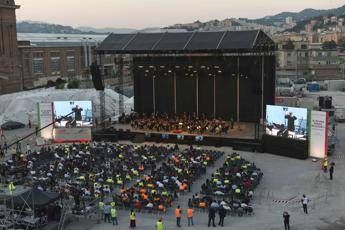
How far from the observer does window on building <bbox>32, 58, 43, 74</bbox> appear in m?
68.6

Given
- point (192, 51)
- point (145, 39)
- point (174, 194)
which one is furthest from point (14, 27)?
point (174, 194)

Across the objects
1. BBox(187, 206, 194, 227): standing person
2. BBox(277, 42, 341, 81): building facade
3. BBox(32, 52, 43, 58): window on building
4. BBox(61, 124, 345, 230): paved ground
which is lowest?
BBox(61, 124, 345, 230): paved ground

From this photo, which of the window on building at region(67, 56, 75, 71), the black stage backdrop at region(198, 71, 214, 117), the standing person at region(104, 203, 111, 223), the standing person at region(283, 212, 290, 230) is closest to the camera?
the standing person at region(283, 212, 290, 230)

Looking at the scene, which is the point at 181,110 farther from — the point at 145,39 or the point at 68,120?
the point at 68,120

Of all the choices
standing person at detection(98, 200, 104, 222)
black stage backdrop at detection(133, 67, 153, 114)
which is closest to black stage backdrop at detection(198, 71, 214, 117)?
black stage backdrop at detection(133, 67, 153, 114)

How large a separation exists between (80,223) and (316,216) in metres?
10.4

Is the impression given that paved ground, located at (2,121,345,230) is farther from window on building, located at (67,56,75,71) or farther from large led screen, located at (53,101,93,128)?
window on building, located at (67,56,75,71)

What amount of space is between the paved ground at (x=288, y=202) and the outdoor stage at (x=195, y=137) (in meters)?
4.27

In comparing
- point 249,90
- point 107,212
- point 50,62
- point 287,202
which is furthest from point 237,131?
point 50,62

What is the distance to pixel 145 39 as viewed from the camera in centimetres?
4238

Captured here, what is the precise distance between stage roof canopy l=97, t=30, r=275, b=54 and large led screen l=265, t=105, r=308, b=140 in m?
5.64

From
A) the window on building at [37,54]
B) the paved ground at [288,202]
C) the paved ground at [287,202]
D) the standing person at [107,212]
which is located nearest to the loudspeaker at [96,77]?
the paved ground at [287,202]

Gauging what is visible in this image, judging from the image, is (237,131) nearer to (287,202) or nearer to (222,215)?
(287,202)

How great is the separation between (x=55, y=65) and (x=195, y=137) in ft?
135
